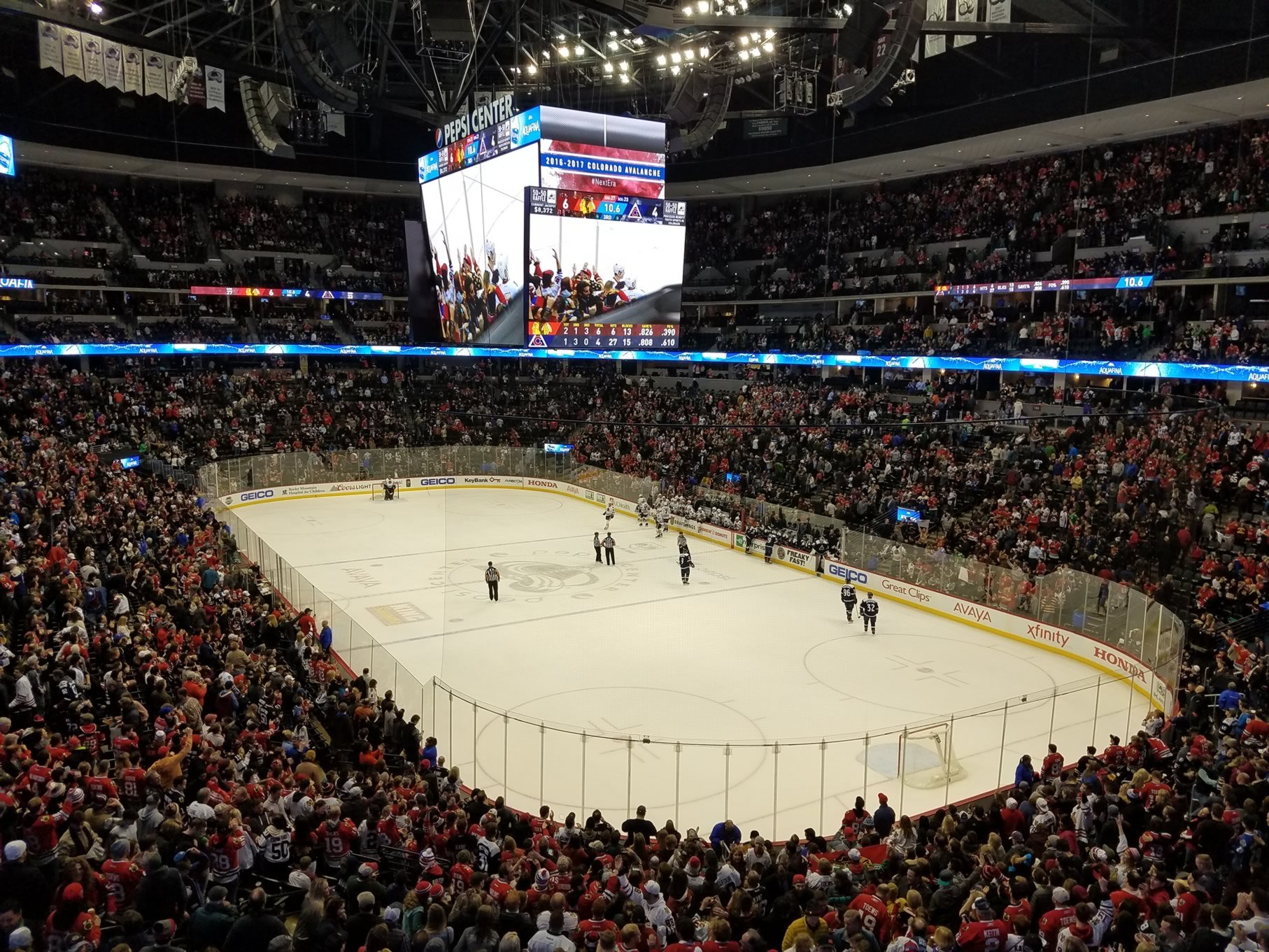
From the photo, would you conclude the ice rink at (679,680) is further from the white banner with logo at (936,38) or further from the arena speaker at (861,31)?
the white banner with logo at (936,38)

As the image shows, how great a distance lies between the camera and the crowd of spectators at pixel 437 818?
19.7ft

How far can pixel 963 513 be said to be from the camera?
2383 cm

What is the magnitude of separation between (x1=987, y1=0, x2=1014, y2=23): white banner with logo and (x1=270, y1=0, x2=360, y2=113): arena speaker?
17.7 meters

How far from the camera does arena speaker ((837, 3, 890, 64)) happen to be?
1689 centimetres

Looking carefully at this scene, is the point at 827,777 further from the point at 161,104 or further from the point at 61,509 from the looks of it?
the point at 161,104

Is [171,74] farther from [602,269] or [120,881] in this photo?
[120,881]

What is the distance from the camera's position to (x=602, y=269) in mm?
25922

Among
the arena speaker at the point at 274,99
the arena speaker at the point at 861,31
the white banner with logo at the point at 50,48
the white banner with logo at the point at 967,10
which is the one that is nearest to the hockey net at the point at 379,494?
the arena speaker at the point at 274,99

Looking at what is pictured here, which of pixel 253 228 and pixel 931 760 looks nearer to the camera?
pixel 931 760

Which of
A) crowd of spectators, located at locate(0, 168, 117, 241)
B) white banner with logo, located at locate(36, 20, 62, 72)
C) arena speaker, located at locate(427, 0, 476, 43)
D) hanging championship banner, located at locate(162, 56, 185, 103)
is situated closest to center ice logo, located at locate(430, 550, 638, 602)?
arena speaker, located at locate(427, 0, 476, 43)

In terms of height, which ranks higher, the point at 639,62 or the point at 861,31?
the point at 639,62

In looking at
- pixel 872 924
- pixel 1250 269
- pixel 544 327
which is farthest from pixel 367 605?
pixel 1250 269

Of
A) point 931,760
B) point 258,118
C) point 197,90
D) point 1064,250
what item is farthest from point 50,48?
point 1064,250

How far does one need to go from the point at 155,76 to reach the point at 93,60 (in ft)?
6.93
